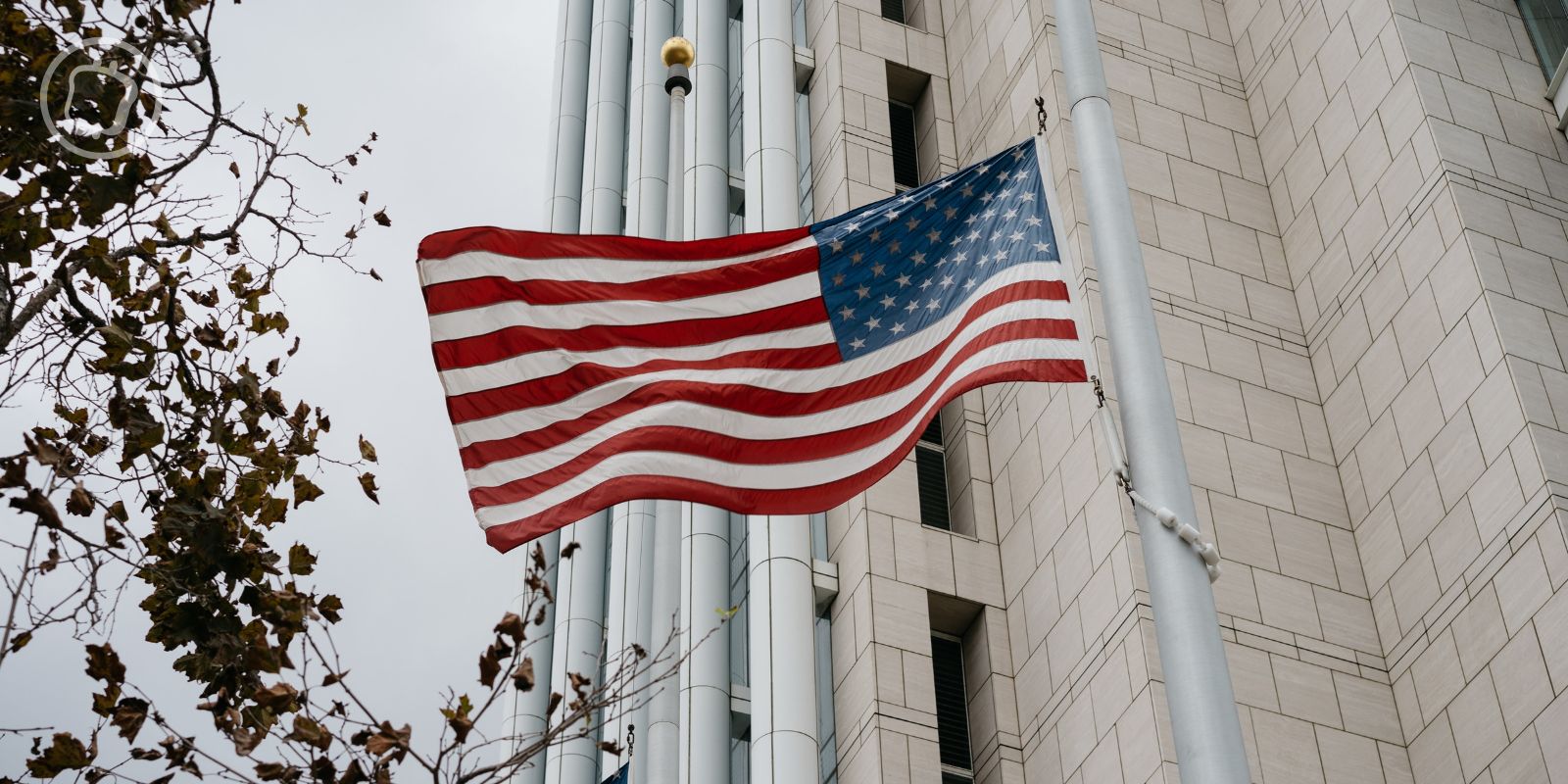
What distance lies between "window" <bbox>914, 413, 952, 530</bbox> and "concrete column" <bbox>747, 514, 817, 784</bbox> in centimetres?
218

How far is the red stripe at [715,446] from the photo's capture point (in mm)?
10898

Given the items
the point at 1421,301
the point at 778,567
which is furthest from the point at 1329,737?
the point at 778,567

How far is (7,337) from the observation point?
8.43 meters

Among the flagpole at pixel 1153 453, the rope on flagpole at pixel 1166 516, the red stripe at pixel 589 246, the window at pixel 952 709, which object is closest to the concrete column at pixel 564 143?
the window at pixel 952 709

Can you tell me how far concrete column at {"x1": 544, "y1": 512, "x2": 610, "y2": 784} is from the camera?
24.8 metres

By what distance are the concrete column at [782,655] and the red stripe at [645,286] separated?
29.8 ft

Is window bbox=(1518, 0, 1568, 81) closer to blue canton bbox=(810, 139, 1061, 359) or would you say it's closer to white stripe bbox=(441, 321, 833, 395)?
blue canton bbox=(810, 139, 1061, 359)

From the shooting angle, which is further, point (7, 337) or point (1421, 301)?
point (1421, 301)

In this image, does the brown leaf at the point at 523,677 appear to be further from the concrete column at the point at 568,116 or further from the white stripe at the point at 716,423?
the concrete column at the point at 568,116

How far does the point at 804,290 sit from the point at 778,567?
1096cm

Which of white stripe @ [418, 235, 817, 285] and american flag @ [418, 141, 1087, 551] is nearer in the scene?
american flag @ [418, 141, 1087, 551]

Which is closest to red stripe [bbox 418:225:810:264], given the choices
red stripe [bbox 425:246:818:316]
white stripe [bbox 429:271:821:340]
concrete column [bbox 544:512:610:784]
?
red stripe [bbox 425:246:818:316]

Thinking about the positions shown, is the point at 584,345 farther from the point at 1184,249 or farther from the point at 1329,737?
the point at 1184,249

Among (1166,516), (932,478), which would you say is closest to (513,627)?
(1166,516)
